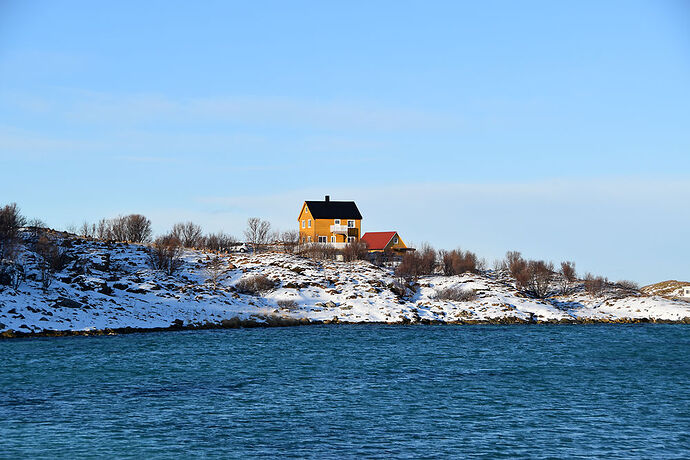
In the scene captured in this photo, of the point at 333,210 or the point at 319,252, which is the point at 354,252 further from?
the point at 333,210

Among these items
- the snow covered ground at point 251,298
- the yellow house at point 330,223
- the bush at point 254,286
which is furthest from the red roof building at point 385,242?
the bush at point 254,286

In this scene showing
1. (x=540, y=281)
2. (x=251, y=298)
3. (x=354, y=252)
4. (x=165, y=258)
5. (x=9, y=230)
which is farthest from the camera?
(x=354, y=252)

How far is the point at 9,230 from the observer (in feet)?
192

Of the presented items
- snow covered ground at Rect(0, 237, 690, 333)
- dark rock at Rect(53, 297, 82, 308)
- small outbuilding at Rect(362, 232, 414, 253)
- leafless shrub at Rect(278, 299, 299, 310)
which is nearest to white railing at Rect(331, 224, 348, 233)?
small outbuilding at Rect(362, 232, 414, 253)

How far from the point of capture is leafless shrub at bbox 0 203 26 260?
54812mm

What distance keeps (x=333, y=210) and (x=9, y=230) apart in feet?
186

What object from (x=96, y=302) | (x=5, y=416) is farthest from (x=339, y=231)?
(x=5, y=416)

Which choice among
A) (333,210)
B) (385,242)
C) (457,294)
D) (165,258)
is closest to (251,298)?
(165,258)

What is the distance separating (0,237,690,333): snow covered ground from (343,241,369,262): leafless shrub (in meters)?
6.90

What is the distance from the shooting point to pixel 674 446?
17438mm

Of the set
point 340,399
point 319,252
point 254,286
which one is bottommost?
point 340,399

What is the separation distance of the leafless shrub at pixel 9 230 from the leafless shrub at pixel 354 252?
41.2 metres

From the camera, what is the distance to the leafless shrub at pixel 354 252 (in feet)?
298

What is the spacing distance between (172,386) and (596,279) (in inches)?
2648
